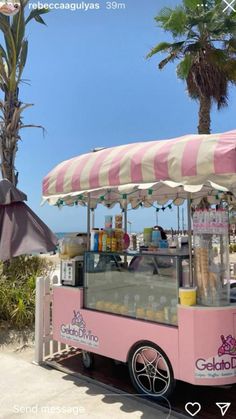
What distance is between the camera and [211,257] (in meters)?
3.93

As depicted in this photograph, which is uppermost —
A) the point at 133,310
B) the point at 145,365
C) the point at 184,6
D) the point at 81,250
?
the point at 184,6

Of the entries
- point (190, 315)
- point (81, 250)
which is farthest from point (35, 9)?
point (190, 315)

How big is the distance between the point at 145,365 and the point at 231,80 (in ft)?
A: 40.1

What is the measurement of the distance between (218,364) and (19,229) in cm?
413

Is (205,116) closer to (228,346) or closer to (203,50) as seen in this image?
(203,50)

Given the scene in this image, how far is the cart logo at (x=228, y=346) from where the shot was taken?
3.68 m

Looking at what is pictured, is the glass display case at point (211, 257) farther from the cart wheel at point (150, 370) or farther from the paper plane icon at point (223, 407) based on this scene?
the paper plane icon at point (223, 407)

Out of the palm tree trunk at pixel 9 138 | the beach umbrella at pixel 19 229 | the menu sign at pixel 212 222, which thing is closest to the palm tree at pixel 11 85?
the palm tree trunk at pixel 9 138

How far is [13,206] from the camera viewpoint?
681 centimetres

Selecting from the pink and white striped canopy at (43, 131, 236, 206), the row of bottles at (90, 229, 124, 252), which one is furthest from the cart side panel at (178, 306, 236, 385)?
the row of bottles at (90, 229, 124, 252)

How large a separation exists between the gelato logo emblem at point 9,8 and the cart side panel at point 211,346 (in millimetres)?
8071

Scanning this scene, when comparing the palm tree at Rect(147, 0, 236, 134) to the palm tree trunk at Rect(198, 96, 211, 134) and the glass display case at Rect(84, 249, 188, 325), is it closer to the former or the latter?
the palm tree trunk at Rect(198, 96, 211, 134)

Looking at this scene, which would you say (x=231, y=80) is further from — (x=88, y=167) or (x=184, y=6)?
(x=88, y=167)

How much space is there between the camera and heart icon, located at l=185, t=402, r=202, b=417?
12.5 feet
